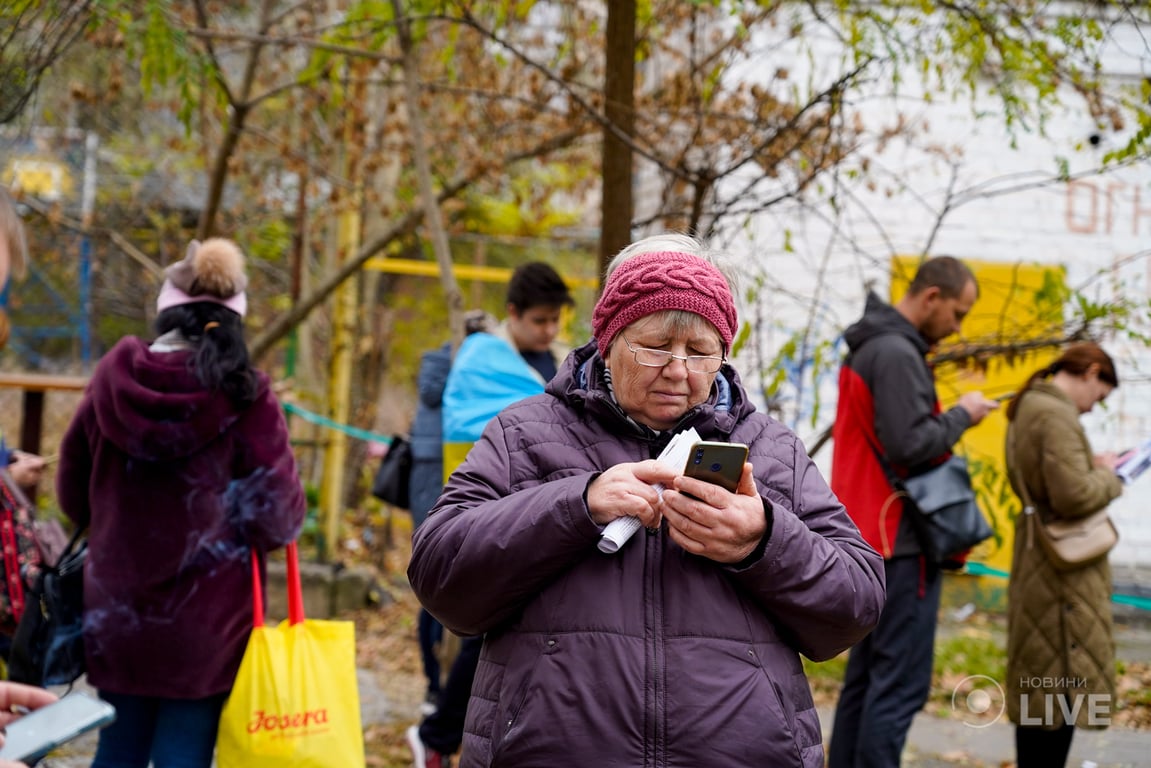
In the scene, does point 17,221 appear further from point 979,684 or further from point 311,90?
point 979,684

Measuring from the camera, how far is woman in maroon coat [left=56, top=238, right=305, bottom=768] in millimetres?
3297

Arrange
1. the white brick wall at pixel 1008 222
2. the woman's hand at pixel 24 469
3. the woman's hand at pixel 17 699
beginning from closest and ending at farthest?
1. the woman's hand at pixel 17 699
2. the woman's hand at pixel 24 469
3. the white brick wall at pixel 1008 222

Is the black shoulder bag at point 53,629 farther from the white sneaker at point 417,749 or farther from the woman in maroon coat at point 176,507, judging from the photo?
the white sneaker at point 417,749

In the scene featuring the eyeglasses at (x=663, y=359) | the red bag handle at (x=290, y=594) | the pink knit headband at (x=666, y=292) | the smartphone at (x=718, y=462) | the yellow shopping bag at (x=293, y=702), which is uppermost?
the pink knit headband at (x=666, y=292)

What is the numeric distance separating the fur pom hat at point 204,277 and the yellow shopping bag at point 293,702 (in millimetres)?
935

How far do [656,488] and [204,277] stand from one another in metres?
2.01

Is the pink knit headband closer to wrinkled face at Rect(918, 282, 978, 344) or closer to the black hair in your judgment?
the black hair

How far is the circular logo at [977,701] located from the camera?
5.98 m

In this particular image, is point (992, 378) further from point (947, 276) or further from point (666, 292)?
point (666, 292)

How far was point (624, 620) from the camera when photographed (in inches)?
77.6

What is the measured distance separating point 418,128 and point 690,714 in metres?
3.38

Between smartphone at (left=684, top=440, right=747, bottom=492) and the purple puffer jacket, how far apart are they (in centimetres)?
10

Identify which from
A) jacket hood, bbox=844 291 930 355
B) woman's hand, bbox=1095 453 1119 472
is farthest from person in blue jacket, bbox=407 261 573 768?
woman's hand, bbox=1095 453 1119 472

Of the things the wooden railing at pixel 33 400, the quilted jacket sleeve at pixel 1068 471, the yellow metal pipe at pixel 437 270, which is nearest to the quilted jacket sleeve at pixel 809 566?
the quilted jacket sleeve at pixel 1068 471
